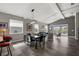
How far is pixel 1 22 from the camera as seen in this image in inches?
134

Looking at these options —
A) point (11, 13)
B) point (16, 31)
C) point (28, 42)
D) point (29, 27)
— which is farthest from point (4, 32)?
point (29, 27)

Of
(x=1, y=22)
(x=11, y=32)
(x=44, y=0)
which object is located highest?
(x=44, y=0)

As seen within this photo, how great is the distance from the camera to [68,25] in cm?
1186

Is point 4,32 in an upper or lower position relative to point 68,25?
lower

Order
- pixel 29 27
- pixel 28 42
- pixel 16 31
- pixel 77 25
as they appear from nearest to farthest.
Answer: pixel 16 31, pixel 28 42, pixel 29 27, pixel 77 25

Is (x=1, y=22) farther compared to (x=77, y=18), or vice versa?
(x=77, y=18)

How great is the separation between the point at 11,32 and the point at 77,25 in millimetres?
7137

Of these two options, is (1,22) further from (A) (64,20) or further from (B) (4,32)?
(A) (64,20)

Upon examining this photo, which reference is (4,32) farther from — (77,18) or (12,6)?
(77,18)

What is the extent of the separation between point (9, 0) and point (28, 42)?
3.22 meters

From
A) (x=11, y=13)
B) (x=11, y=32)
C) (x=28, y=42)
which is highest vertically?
(x=11, y=13)

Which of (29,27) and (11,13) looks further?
(29,27)

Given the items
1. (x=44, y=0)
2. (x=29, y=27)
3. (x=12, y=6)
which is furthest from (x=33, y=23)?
(x=44, y=0)

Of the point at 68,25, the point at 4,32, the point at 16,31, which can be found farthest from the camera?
the point at 68,25
